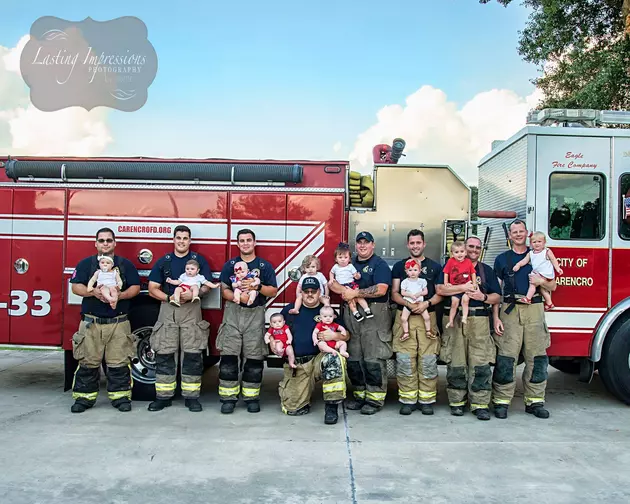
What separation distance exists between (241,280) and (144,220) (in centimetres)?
138

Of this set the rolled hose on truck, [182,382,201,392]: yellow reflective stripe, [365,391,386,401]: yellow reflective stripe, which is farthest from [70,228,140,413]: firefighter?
[365,391,386,401]: yellow reflective stripe

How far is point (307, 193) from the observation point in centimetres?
627

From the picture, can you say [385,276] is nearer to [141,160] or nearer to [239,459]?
[239,459]

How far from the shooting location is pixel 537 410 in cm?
596

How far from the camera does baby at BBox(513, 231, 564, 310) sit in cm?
575

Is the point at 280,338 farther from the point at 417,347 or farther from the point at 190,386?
the point at 417,347

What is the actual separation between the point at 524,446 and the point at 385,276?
2.02 meters

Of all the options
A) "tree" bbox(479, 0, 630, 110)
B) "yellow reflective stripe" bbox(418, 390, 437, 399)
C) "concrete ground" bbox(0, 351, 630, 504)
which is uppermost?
"tree" bbox(479, 0, 630, 110)

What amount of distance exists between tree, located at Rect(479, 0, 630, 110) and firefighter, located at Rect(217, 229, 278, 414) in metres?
8.88

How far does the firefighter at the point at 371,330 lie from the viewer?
589 cm

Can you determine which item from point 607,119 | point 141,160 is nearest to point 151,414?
point 141,160

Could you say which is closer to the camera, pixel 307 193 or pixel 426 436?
pixel 426 436

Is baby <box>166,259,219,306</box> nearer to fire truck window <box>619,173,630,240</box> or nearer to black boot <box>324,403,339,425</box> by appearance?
black boot <box>324,403,339,425</box>

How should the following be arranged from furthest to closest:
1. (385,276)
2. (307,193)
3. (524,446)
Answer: (307,193) → (385,276) → (524,446)
